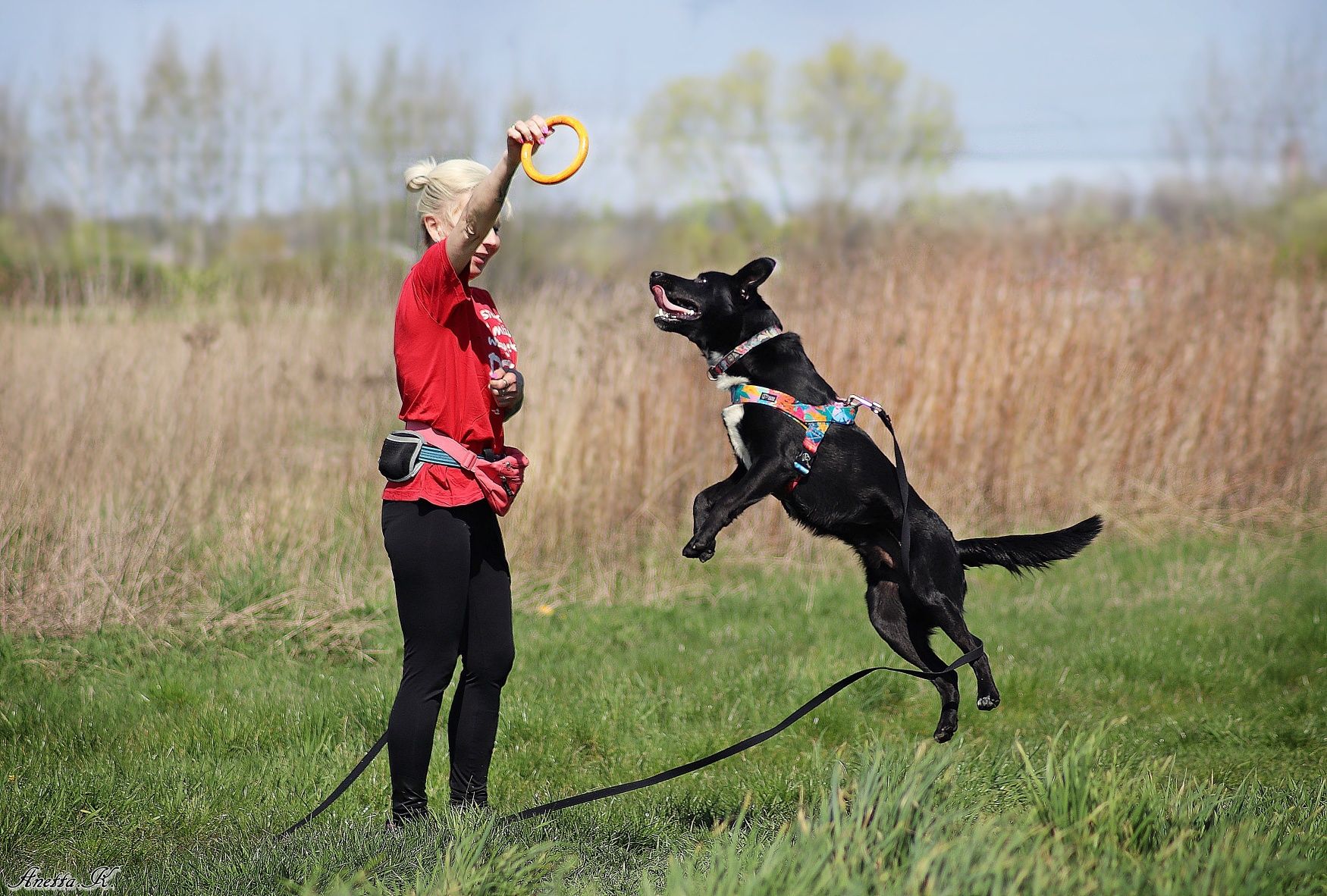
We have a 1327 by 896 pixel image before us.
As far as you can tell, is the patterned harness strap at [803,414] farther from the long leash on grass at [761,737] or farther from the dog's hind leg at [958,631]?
the dog's hind leg at [958,631]

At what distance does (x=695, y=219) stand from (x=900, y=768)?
9007 mm

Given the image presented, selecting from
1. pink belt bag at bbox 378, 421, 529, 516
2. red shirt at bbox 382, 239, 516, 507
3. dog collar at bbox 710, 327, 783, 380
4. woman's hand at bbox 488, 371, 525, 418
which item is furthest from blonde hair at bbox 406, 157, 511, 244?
dog collar at bbox 710, 327, 783, 380

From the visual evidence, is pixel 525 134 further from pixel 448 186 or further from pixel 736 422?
pixel 736 422

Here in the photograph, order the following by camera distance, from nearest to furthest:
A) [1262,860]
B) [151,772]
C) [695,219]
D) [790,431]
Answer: [1262,860], [790,431], [151,772], [695,219]

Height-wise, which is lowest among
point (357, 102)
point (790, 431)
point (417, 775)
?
point (417, 775)

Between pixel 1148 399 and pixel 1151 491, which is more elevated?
pixel 1148 399

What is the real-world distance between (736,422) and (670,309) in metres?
0.38

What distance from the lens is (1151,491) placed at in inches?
317

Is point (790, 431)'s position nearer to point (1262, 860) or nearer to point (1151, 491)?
point (1262, 860)

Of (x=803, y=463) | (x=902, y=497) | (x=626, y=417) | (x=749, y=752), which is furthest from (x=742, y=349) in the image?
(x=626, y=417)

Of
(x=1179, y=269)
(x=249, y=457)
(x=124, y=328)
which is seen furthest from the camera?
(x=1179, y=269)

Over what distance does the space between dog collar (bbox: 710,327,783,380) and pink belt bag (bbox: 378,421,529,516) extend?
31.3 inches

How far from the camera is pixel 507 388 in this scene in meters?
2.91

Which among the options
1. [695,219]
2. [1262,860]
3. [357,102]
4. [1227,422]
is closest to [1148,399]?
[1227,422]
